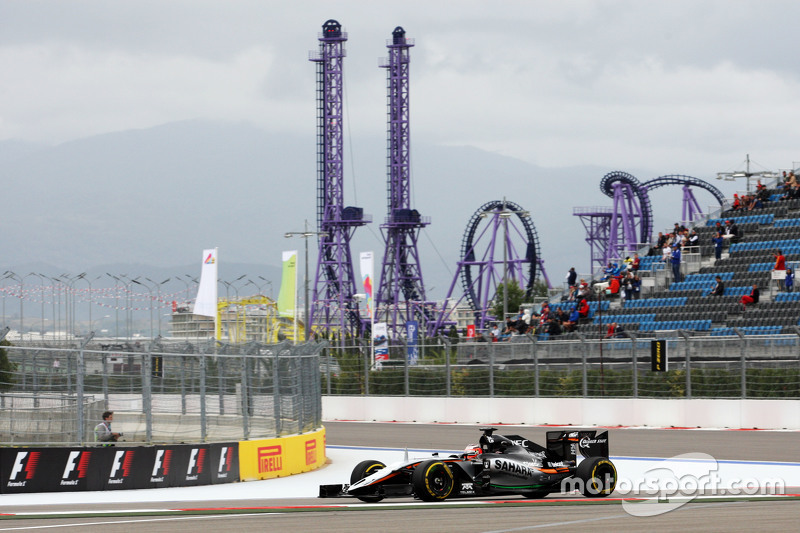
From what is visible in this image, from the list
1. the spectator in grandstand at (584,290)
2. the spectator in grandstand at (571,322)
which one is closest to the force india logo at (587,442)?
the spectator in grandstand at (571,322)

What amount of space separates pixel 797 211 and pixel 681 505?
3562 centimetres

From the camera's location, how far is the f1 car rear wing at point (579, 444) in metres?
15.0

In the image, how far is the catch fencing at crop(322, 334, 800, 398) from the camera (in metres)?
29.0

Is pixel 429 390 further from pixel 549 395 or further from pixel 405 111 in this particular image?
pixel 405 111

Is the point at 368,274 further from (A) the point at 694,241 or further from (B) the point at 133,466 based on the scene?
(B) the point at 133,466

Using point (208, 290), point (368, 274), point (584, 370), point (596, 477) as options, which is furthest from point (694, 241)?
point (596, 477)

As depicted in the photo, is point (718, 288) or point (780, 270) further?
point (718, 288)

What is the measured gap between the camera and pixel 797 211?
46656mm

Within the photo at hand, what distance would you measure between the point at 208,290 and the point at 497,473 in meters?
32.4

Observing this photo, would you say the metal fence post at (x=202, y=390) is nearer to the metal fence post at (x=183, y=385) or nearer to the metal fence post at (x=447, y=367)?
the metal fence post at (x=183, y=385)

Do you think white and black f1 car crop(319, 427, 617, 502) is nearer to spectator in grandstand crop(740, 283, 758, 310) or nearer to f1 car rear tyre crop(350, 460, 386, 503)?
f1 car rear tyre crop(350, 460, 386, 503)

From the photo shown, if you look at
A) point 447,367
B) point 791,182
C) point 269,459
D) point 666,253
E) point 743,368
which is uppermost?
point 791,182

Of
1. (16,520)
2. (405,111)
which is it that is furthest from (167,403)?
(405,111)

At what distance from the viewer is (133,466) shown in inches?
658
